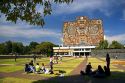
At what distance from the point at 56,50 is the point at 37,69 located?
154 m

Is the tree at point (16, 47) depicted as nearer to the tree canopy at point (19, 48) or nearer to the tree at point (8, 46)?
the tree canopy at point (19, 48)

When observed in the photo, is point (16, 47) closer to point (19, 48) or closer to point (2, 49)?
point (19, 48)

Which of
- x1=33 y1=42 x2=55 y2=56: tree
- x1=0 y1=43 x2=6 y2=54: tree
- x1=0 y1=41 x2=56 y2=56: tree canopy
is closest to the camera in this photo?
x1=0 y1=43 x2=6 y2=54: tree

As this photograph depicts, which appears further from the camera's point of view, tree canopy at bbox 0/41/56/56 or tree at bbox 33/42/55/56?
tree at bbox 33/42/55/56

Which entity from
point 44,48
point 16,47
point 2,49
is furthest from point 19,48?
point 44,48

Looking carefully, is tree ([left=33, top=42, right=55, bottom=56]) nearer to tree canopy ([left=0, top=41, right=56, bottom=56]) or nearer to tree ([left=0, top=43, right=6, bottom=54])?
tree canopy ([left=0, top=41, right=56, bottom=56])

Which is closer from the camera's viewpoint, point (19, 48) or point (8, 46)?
point (8, 46)

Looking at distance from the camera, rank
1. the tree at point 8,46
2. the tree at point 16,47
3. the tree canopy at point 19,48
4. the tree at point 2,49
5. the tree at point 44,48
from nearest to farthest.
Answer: the tree at point 2,49
the tree canopy at point 19,48
the tree at point 8,46
the tree at point 16,47
the tree at point 44,48

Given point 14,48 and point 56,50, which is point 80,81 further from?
point 56,50

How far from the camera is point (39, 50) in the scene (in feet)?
567

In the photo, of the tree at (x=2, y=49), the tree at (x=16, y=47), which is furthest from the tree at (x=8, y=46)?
the tree at (x=2, y=49)

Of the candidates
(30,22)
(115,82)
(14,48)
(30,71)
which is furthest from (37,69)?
(14,48)

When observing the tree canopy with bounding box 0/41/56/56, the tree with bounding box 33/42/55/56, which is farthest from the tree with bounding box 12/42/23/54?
the tree with bounding box 33/42/55/56

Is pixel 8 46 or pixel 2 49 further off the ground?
pixel 8 46
